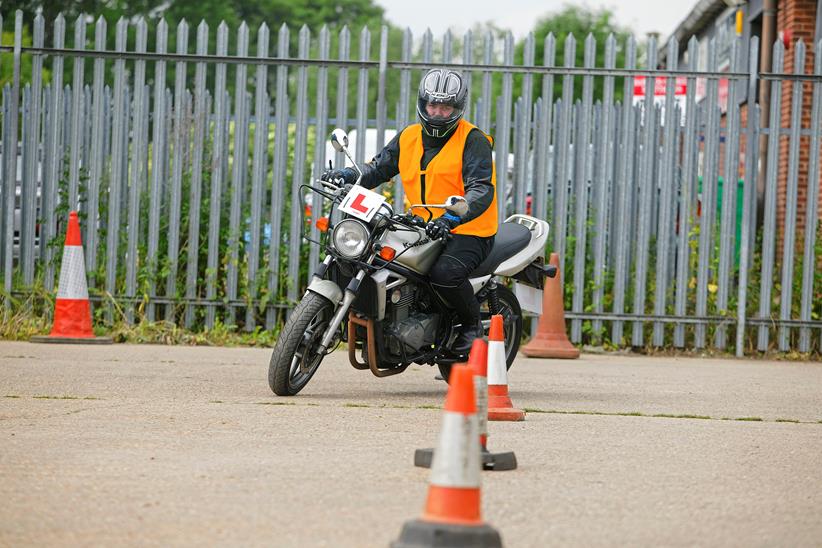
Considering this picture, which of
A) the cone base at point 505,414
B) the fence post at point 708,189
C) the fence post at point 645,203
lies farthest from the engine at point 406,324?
the fence post at point 708,189

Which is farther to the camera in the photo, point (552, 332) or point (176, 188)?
point (176, 188)

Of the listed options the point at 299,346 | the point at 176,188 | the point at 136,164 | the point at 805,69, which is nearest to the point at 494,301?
the point at 299,346

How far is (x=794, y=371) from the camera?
35.3ft

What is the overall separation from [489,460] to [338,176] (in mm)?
2842

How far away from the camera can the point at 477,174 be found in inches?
314

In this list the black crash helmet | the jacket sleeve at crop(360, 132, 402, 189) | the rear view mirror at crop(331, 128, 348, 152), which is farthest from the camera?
the jacket sleeve at crop(360, 132, 402, 189)

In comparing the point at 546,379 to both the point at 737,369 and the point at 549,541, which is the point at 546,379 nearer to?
the point at 737,369

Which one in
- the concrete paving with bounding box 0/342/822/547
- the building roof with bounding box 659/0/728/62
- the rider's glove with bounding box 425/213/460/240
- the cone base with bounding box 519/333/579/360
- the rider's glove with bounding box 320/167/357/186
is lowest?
the concrete paving with bounding box 0/342/822/547

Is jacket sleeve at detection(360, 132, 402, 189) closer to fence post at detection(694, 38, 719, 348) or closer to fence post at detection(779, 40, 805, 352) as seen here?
fence post at detection(694, 38, 719, 348)

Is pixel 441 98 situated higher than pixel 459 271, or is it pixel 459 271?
pixel 441 98

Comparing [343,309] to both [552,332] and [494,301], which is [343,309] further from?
[552,332]

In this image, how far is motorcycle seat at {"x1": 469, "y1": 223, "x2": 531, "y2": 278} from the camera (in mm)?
8375

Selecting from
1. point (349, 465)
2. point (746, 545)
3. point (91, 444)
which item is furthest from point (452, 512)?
point (91, 444)

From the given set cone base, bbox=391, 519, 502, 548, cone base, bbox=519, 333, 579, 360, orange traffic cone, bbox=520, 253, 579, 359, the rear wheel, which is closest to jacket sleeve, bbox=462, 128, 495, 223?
the rear wheel
